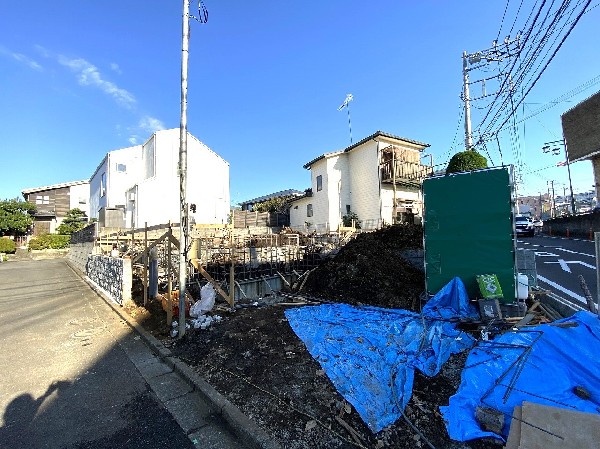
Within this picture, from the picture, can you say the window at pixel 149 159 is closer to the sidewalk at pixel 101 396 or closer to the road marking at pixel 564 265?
the sidewalk at pixel 101 396

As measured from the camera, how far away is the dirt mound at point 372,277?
7254mm

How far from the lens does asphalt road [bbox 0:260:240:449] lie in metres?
3.08

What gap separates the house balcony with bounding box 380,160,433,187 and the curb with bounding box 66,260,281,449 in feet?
61.2

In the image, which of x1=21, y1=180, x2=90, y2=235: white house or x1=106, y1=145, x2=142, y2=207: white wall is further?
x1=21, y1=180, x2=90, y2=235: white house

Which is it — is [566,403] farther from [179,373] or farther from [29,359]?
[29,359]

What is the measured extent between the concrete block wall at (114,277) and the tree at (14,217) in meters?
27.7

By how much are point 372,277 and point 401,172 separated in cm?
1583

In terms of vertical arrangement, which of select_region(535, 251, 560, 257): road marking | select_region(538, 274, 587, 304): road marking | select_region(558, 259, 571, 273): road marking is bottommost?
select_region(538, 274, 587, 304): road marking

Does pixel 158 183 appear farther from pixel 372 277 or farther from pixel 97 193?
pixel 372 277

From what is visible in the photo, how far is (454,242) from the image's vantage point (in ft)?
21.7

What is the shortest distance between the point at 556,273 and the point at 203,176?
21.6m

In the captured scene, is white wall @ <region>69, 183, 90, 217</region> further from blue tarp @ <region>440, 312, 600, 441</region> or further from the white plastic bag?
blue tarp @ <region>440, 312, 600, 441</region>

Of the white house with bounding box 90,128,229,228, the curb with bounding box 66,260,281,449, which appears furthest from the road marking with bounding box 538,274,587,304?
the white house with bounding box 90,128,229,228

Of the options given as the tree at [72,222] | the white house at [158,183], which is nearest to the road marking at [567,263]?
the white house at [158,183]
